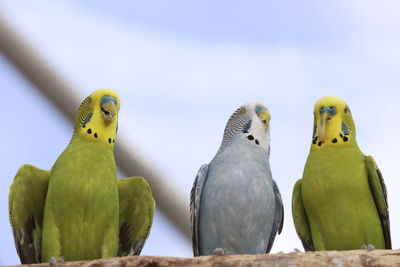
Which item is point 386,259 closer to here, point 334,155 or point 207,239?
point 334,155

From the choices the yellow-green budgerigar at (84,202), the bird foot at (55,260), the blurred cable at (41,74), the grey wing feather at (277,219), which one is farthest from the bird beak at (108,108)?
the blurred cable at (41,74)

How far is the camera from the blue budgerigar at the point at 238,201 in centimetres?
562

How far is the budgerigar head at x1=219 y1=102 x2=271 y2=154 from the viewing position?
6004 mm

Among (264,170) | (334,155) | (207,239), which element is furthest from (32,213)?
(334,155)

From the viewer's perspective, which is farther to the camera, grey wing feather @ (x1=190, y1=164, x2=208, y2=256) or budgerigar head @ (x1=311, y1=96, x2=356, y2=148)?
grey wing feather @ (x1=190, y1=164, x2=208, y2=256)

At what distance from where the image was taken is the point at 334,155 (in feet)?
18.1

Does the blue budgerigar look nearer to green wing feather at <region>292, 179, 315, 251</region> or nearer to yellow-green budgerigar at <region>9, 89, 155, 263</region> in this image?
green wing feather at <region>292, 179, 315, 251</region>

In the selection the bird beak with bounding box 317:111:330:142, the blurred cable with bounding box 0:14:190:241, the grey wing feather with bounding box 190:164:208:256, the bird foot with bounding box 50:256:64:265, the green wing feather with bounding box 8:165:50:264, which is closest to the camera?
the bird foot with bounding box 50:256:64:265

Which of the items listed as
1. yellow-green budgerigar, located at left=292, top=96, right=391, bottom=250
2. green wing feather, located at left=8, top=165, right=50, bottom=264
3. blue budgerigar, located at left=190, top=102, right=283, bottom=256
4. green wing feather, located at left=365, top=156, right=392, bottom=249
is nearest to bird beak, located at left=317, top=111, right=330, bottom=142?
yellow-green budgerigar, located at left=292, top=96, right=391, bottom=250

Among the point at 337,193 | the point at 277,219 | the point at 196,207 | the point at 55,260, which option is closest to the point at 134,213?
the point at 196,207

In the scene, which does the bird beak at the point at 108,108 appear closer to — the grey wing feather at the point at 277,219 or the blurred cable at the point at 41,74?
the grey wing feather at the point at 277,219

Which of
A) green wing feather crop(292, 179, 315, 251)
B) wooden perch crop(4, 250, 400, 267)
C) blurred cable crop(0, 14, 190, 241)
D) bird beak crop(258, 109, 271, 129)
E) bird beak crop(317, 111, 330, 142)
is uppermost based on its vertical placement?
blurred cable crop(0, 14, 190, 241)

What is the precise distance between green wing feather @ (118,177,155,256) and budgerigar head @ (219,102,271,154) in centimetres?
75

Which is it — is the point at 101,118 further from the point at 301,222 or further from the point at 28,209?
the point at 301,222
